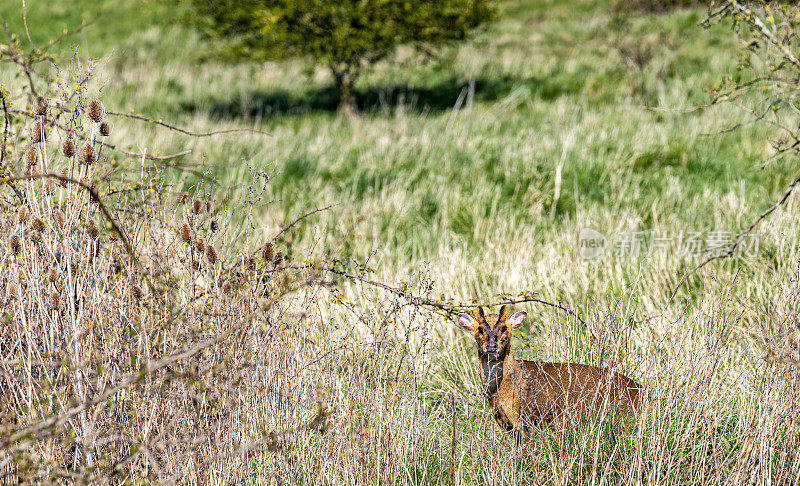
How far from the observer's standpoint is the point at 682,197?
23.2 feet

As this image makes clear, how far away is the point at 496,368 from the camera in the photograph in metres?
3.66

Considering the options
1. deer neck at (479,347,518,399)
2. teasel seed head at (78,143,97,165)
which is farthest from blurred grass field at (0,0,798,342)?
deer neck at (479,347,518,399)

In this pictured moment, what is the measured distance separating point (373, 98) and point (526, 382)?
12.5 m

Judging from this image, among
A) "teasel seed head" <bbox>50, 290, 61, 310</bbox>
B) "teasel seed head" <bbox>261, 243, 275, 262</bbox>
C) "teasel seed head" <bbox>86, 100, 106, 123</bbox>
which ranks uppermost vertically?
"teasel seed head" <bbox>86, 100, 106, 123</bbox>

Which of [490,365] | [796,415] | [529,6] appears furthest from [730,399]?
[529,6]

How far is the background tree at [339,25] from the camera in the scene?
43.6 ft

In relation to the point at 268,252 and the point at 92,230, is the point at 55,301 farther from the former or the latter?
the point at 268,252

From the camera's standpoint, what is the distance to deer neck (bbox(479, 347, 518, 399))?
11.8ft

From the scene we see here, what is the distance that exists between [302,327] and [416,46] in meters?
11.6

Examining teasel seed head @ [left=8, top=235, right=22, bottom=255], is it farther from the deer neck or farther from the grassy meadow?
the deer neck

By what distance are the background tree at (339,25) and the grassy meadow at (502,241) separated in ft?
3.68

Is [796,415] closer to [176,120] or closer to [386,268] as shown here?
[386,268]

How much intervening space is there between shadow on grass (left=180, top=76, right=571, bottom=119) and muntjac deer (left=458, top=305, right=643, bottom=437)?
1019 centimetres

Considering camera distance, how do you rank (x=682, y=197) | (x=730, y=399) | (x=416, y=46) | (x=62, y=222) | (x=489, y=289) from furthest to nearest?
1. (x=416, y=46)
2. (x=682, y=197)
3. (x=489, y=289)
4. (x=730, y=399)
5. (x=62, y=222)
